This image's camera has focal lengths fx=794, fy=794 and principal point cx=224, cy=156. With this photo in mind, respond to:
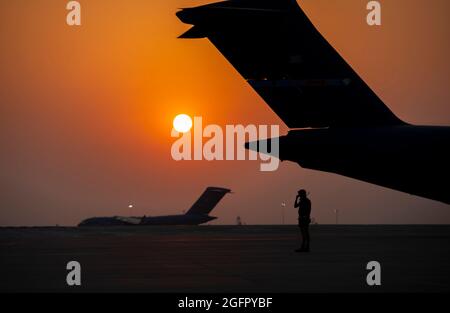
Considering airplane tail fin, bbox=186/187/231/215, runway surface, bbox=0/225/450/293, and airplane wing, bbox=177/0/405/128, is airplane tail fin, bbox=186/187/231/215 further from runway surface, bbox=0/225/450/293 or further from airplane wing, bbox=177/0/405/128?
airplane wing, bbox=177/0/405/128

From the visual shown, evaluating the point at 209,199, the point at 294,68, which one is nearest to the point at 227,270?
the point at 294,68

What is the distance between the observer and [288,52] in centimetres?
1647

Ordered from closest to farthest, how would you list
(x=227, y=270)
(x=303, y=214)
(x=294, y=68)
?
(x=227, y=270), (x=294, y=68), (x=303, y=214)

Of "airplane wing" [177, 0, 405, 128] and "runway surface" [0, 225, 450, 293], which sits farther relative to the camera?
"airplane wing" [177, 0, 405, 128]

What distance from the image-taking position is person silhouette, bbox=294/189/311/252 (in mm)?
22203

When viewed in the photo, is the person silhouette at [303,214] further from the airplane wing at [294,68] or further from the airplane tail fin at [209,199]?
the airplane tail fin at [209,199]

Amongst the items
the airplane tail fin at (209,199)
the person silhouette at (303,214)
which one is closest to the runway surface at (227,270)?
the person silhouette at (303,214)

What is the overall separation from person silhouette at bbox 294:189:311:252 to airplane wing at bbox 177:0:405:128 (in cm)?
558

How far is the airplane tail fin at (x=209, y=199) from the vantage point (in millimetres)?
79125

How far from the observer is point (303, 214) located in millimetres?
22312

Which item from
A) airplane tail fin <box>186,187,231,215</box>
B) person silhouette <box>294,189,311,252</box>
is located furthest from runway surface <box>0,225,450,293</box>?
airplane tail fin <box>186,187,231,215</box>

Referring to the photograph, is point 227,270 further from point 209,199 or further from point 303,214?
point 209,199

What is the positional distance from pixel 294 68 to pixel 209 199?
6312 centimetres
